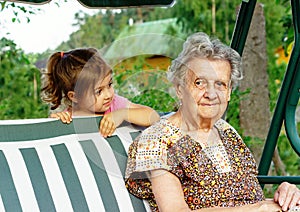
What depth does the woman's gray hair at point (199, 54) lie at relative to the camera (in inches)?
Answer: 107

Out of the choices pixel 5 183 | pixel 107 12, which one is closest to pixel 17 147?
pixel 5 183

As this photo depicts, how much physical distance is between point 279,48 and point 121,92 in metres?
5.48

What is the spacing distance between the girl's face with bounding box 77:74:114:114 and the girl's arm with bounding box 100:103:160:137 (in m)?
0.04

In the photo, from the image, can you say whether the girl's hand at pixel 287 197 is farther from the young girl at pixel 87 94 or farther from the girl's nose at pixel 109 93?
the girl's nose at pixel 109 93

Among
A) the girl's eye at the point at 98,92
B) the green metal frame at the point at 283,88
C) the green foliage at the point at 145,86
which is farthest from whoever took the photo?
the green metal frame at the point at 283,88

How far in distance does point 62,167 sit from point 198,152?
20.9 inches

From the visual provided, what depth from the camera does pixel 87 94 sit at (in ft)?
9.32

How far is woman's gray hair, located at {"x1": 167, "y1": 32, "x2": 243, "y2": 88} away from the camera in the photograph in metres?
2.72

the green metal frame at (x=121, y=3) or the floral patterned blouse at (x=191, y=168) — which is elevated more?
the green metal frame at (x=121, y=3)

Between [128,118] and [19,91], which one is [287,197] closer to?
[128,118]

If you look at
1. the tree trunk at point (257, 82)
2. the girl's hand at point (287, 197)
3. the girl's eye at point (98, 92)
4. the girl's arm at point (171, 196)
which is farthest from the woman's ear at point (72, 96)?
the tree trunk at point (257, 82)

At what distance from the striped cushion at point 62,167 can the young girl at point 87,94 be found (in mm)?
50

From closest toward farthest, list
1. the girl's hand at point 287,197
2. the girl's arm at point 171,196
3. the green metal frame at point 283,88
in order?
the girl's arm at point 171,196, the girl's hand at point 287,197, the green metal frame at point 283,88

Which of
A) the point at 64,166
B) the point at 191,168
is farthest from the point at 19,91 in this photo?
the point at 191,168
